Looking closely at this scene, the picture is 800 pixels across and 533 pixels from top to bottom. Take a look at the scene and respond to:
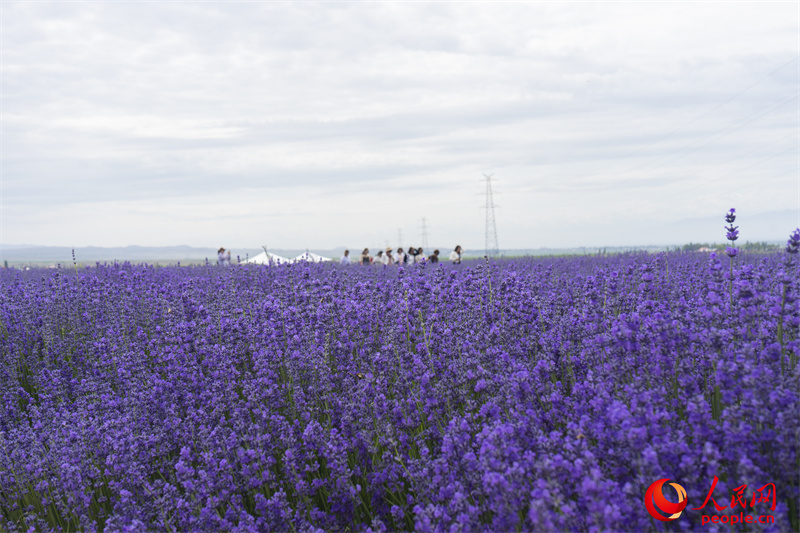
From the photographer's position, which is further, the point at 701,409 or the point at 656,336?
the point at 656,336

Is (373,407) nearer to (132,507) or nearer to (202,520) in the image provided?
(202,520)

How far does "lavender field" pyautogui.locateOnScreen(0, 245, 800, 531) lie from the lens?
196 cm

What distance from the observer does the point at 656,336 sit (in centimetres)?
279

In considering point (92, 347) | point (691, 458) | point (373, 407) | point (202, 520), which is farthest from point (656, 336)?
point (92, 347)

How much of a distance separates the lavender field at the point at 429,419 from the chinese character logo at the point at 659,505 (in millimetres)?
35

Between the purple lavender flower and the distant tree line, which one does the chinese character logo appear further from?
the distant tree line

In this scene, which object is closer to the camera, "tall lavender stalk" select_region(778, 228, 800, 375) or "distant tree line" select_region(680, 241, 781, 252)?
"tall lavender stalk" select_region(778, 228, 800, 375)

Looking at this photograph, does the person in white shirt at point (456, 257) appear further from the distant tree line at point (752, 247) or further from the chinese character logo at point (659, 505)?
the chinese character logo at point (659, 505)

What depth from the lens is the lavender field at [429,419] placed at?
1961 millimetres

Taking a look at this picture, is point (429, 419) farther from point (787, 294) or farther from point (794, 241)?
point (794, 241)

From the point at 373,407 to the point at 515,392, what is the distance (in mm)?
880

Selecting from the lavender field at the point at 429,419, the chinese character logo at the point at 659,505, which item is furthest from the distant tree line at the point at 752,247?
the chinese character logo at the point at 659,505

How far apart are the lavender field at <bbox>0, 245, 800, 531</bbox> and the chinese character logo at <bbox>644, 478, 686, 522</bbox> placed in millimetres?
35

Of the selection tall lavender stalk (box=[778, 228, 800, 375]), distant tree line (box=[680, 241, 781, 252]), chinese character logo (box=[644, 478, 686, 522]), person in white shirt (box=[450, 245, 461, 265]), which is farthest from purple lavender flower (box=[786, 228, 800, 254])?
distant tree line (box=[680, 241, 781, 252])
